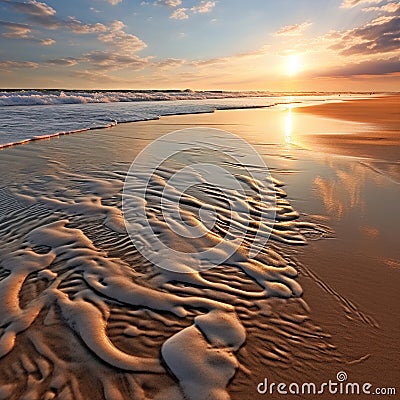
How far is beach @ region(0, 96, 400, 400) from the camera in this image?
1.72m

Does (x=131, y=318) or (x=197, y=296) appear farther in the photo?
(x=197, y=296)

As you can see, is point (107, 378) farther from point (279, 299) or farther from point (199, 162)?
point (199, 162)

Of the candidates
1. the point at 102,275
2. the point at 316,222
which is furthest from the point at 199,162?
the point at 102,275

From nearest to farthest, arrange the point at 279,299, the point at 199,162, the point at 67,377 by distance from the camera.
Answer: the point at 67,377 → the point at 279,299 → the point at 199,162

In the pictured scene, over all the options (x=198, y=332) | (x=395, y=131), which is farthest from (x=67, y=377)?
(x=395, y=131)

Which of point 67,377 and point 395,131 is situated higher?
point 67,377

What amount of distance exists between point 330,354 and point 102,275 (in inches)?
73.1

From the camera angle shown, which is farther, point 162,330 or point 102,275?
point 102,275

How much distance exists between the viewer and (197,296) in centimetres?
237

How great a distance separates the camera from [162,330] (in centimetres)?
204

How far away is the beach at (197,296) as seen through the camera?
172 cm

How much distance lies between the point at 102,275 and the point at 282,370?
5.34 feet

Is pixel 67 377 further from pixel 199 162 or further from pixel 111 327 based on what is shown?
pixel 199 162

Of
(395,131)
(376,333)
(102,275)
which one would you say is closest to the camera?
(376,333)
